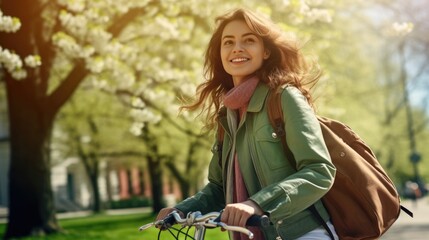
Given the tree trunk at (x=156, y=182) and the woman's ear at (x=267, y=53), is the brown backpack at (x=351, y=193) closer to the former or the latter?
the woman's ear at (x=267, y=53)

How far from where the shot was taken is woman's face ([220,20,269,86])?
3357 millimetres

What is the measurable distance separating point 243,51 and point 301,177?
70 centimetres

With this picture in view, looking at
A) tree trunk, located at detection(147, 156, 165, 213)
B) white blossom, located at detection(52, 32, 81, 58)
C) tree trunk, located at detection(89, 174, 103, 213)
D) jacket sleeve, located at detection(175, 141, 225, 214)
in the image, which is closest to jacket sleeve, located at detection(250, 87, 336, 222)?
jacket sleeve, located at detection(175, 141, 225, 214)

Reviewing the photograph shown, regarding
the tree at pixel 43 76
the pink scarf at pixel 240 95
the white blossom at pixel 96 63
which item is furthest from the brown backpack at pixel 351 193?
the tree at pixel 43 76

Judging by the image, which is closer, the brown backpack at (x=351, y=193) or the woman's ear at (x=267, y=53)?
the brown backpack at (x=351, y=193)

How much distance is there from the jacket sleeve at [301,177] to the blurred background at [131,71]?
0.68 meters

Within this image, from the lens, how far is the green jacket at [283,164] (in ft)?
9.47

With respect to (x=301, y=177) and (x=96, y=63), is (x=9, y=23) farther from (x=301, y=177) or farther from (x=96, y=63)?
(x=301, y=177)

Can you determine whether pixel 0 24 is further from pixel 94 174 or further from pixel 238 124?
pixel 94 174

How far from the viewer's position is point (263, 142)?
312 centimetres

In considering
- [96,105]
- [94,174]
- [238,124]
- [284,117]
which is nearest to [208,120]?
[238,124]

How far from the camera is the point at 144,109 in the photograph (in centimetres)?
1519

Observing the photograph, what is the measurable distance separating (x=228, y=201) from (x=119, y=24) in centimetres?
1292

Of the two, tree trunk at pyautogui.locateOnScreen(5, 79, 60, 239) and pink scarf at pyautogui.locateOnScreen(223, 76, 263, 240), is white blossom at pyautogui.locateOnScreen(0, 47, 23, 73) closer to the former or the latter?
tree trunk at pyautogui.locateOnScreen(5, 79, 60, 239)
